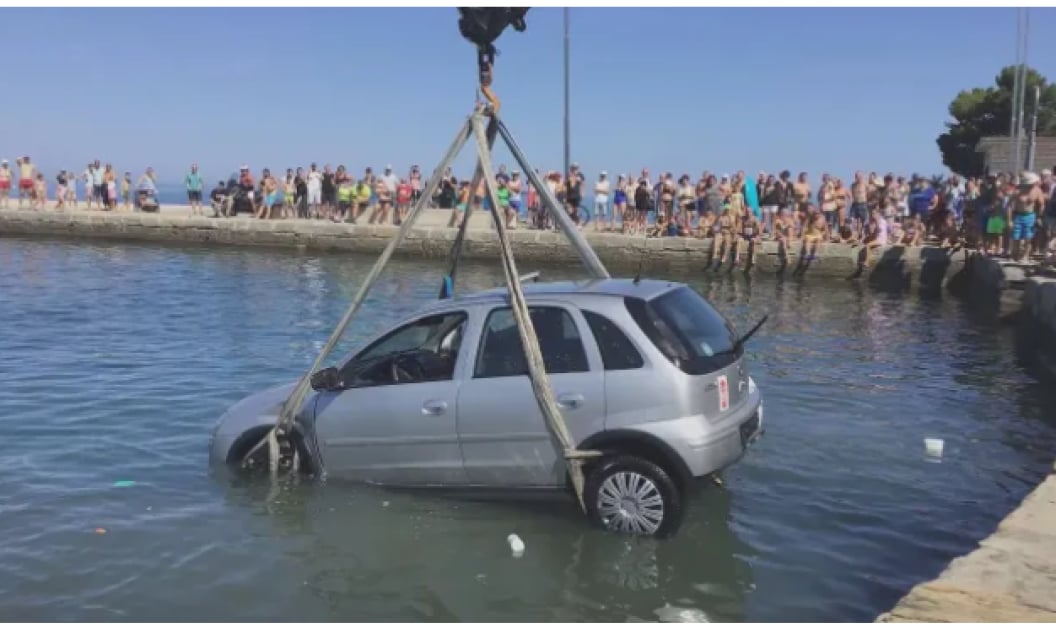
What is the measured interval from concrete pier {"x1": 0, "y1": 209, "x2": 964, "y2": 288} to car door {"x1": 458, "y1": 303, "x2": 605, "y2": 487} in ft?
58.1

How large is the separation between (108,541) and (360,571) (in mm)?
1902

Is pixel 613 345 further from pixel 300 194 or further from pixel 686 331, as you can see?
pixel 300 194

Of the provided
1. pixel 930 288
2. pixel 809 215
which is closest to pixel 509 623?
pixel 930 288

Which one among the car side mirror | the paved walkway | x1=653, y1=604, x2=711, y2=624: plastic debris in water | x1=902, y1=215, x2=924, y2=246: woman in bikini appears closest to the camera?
the paved walkway

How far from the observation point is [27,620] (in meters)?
5.62

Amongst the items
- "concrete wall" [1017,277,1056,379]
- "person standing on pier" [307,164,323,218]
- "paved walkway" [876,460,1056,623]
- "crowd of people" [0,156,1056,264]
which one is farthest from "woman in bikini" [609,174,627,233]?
"paved walkway" [876,460,1056,623]

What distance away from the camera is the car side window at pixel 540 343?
21.8 ft

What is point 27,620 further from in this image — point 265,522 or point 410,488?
point 410,488

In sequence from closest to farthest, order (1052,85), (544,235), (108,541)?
(108,541)
(544,235)
(1052,85)

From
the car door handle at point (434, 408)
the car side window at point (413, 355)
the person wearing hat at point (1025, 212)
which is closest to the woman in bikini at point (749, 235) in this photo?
the person wearing hat at point (1025, 212)

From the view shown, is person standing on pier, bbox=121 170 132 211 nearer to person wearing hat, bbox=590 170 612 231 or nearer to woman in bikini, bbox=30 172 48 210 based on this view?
woman in bikini, bbox=30 172 48 210

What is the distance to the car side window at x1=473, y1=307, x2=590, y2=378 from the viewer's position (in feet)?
21.8

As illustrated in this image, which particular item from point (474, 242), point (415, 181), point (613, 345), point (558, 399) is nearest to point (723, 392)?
point (613, 345)

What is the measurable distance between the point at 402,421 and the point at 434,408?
310mm
